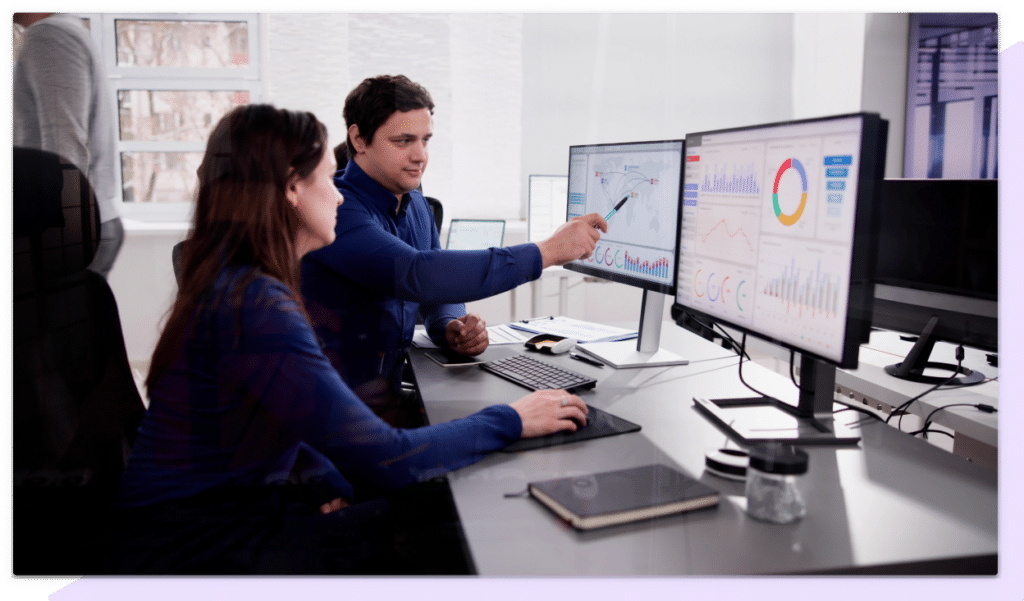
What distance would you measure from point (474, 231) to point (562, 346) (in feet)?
1.62

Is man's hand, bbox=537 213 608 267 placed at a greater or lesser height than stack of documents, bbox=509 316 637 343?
greater

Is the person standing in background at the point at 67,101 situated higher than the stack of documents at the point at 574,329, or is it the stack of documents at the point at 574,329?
the person standing in background at the point at 67,101

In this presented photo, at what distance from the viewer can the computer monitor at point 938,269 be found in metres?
1.24

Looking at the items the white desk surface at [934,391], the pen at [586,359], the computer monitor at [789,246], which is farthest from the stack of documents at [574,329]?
the white desk surface at [934,391]

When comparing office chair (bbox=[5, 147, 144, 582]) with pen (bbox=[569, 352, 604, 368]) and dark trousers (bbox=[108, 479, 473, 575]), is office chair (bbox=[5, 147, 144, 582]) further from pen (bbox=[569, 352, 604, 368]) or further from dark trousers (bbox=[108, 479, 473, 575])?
pen (bbox=[569, 352, 604, 368])

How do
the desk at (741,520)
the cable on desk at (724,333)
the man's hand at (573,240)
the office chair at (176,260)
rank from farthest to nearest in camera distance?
the man's hand at (573,240) < the cable on desk at (724,333) < the office chair at (176,260) < the desk at (741,520)

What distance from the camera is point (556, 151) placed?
156cm

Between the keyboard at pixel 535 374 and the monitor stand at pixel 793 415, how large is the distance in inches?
8.6

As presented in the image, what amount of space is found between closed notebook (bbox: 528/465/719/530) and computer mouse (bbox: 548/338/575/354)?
2.31 ft

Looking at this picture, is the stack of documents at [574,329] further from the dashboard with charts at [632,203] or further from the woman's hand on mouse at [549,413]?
the woman's hand on mouse at [549,413]

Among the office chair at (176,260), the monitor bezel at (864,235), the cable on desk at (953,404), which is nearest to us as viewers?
the monitor bezel at (864,235)

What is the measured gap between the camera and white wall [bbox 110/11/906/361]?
1.04 m

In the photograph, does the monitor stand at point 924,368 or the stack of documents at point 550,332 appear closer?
the monitor stand at point 924,368

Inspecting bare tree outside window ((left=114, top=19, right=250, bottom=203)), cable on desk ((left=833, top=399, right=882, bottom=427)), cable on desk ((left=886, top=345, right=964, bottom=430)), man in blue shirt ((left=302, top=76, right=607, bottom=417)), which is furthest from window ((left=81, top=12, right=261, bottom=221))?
cable on desk ((left=886, top=345, right=964, bottom=430))
